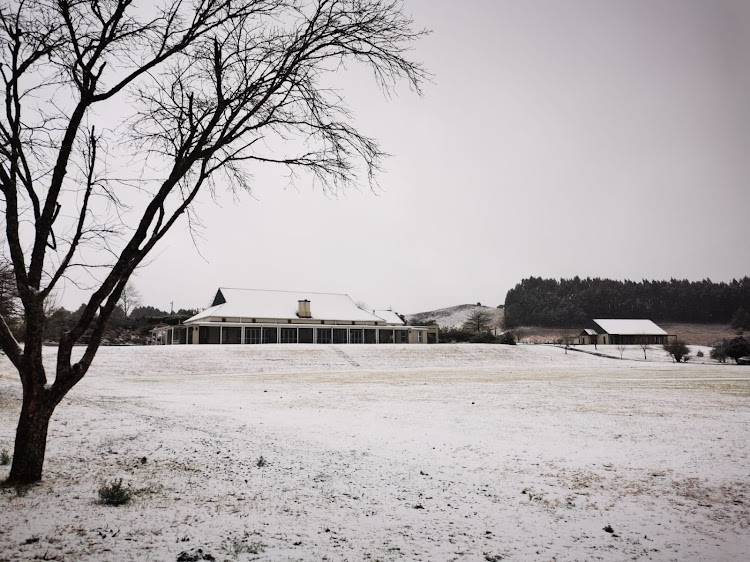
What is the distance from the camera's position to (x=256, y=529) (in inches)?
162

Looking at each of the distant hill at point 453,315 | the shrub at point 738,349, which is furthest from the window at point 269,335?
the distant hill at point 453,315

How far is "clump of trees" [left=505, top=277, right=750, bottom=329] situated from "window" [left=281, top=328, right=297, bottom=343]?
8380 cm

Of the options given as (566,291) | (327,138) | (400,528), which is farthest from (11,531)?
(566,291)

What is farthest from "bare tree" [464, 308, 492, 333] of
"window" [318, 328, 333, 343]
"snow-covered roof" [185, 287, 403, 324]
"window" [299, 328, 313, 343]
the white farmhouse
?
"window" [299, 328, 313, 343]

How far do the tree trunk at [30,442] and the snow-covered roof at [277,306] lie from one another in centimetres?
4848

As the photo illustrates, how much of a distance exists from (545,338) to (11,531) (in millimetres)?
110792

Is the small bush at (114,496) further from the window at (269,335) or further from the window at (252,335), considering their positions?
the window at (269,335)

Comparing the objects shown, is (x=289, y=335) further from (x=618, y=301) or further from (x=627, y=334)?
(x=618, y=301)

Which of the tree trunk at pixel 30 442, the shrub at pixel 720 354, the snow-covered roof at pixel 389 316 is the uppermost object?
the snow-covered roof at pixel 389 316

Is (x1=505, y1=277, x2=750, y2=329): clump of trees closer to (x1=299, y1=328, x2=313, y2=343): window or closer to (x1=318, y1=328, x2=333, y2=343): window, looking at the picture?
(x1=318, y1=328, x2=333, y2=343): window

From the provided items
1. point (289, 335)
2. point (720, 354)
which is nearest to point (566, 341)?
point (720, 354)

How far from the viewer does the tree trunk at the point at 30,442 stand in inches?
203

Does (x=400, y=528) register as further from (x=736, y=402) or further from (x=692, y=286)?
(x=692, y=286)

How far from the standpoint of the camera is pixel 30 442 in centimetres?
520
